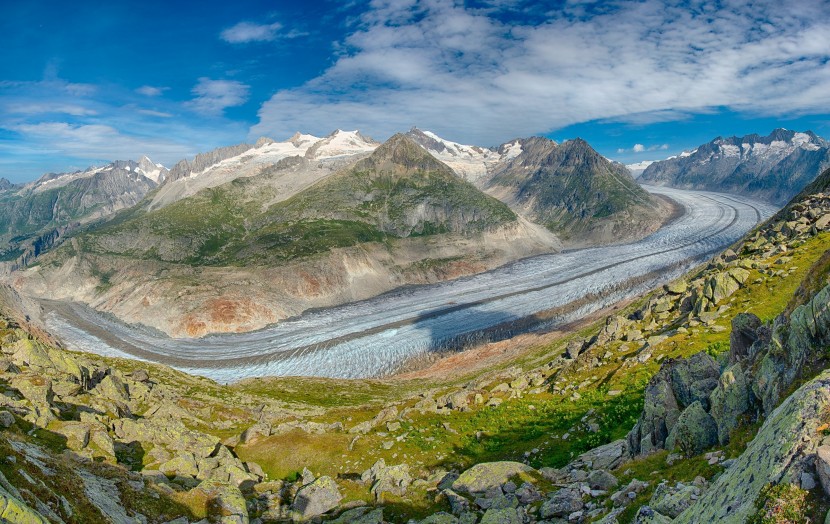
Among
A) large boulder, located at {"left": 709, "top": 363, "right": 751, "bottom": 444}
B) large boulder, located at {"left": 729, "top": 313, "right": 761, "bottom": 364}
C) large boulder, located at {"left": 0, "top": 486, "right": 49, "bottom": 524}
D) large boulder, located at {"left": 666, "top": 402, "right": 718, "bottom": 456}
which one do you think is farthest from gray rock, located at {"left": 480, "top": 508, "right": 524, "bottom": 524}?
large boulder, located at {"left": 0, "top": 486, "right": 49, "bottom": 524}

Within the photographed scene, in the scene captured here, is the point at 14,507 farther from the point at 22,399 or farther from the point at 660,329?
the point at 660,329

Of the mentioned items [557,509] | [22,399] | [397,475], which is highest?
[22,399]

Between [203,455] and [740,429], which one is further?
[203,455]

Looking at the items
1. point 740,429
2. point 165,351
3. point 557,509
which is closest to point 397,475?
point 557,509

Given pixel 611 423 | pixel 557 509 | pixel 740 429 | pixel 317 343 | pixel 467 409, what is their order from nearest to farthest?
1. pixel 740 429
2. pixel 557 509
3. pixel 611 423
4. pixel 467 409
5. pixel 317 343

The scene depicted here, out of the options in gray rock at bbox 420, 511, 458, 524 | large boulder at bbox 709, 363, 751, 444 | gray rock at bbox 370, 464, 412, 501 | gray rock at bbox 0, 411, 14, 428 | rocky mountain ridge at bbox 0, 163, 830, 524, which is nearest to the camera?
rocky mountain ridge at bbox 0, 163, 830, 524

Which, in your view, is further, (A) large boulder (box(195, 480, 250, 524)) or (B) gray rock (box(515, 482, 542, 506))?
(A) large boulder (box(195, 480, 250, 524))

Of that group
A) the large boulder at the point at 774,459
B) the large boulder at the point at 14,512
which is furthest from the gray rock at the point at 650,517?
the large boulder at the point at 14,512

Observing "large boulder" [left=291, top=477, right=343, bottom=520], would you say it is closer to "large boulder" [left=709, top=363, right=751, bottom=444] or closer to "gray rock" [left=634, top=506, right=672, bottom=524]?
"gray rock" [left=634, top=506, right=672, bottom=524]
